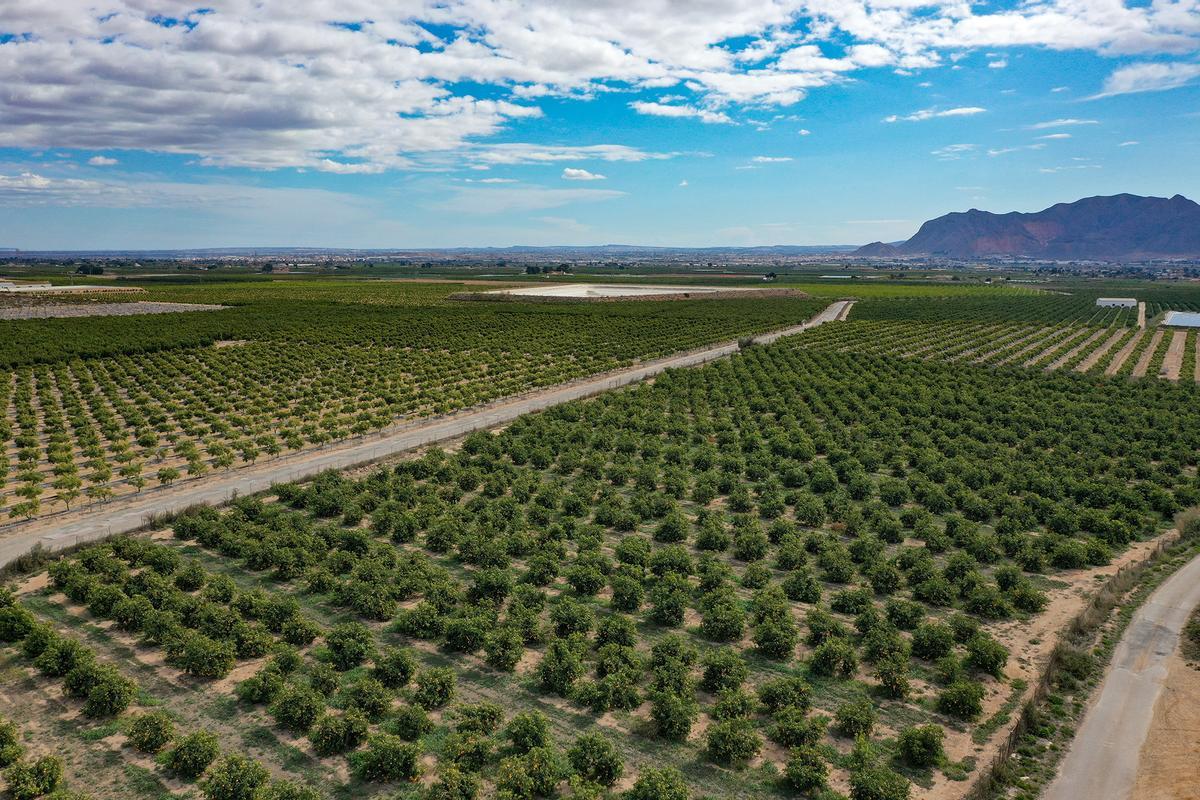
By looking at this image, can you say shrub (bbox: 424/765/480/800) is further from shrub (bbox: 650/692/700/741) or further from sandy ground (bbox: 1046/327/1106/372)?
sandy ground (bbox: 1046/327/1106/372)

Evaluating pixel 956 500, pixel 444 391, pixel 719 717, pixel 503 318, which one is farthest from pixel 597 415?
pixel 503 318

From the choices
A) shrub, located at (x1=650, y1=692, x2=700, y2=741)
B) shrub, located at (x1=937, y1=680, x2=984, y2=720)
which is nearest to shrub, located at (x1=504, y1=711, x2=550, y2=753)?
shrub, located at (x1=650, y1=692, x2=700, y2=741)

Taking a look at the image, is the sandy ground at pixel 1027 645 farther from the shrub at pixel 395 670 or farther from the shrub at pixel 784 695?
the shrub at pixel 395 670

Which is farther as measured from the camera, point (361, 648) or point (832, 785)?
point (361, 648)

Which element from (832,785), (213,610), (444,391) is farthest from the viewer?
(444,391)

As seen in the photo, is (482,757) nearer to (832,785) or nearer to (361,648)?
(361,648)

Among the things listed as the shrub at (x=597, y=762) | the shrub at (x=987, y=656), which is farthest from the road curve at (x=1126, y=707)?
the shrub at (x=597, y=762)

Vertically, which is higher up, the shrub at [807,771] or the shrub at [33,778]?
the shrub at [33,778]
